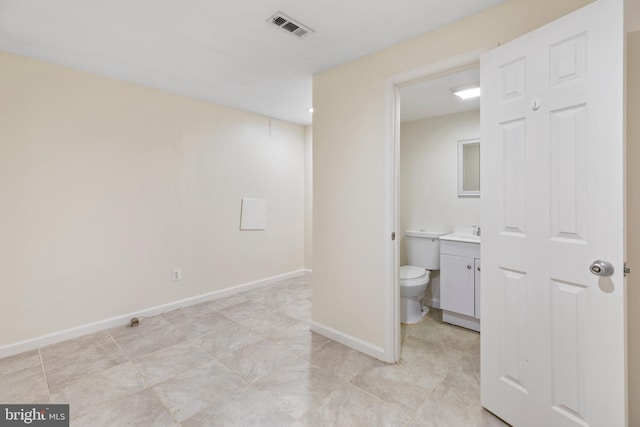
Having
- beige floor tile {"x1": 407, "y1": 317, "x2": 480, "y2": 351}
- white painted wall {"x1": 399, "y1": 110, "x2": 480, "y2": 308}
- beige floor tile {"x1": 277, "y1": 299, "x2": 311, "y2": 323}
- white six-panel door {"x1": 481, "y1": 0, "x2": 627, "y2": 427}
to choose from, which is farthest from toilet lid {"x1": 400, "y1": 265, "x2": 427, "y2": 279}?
white six-panel door {"x1": 481, "y1": 0, "x2": 627, "y2": 427}

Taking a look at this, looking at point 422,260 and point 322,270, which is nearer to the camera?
point 322,270

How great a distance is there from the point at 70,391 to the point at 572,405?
2.70m

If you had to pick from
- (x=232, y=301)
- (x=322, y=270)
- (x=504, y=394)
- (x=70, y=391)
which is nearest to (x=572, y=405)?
(x=504, y=394)

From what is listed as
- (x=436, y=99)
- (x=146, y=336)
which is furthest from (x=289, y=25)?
(x=146, y=336)

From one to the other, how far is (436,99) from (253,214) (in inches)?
98.8

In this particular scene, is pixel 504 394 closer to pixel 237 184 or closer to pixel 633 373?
pixel 633 373

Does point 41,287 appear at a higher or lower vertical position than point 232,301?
higher

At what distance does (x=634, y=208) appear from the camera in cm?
135

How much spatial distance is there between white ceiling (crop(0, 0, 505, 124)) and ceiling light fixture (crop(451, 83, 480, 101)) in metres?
0.87

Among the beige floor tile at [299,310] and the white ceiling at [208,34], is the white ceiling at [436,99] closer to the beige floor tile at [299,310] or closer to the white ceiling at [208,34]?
the white ceiling at [208,34]

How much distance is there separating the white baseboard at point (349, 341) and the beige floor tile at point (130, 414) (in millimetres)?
1275

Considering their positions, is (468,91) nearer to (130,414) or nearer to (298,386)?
(298,386)

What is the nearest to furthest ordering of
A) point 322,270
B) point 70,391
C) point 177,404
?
1. point 177,404
2. point 70,391
3. point 322,270

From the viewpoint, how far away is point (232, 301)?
3420 millimetres
